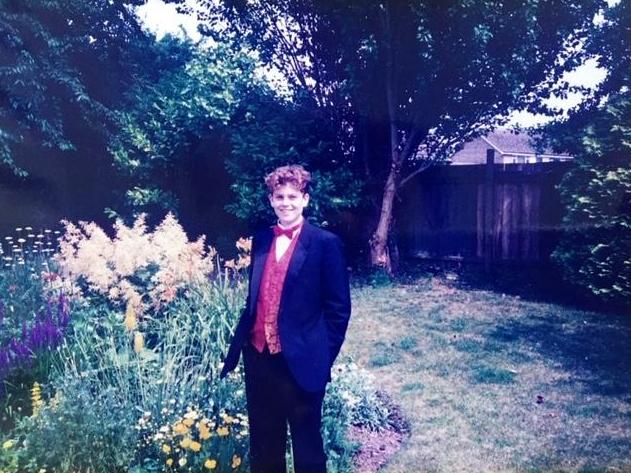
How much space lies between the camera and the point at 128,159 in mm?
10164

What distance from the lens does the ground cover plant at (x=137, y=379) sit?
10.4 ft

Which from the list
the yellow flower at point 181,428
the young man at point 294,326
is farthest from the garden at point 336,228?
the young man at point 294,326

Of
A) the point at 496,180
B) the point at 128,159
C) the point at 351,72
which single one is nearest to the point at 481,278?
the point at 496,180

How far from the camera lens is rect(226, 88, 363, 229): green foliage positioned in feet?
29.9

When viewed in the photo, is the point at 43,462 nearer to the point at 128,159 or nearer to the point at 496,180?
the point at 128,159

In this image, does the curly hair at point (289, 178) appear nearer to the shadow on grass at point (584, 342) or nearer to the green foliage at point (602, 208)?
the shadow on grass at point (584, 342)

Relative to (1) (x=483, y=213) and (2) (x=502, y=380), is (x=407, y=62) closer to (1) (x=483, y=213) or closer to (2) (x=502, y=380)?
(1) (x=483, y=213)

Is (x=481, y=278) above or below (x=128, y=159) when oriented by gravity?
below

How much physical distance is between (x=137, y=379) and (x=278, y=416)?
136 centimetres

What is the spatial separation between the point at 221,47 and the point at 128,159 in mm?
2774

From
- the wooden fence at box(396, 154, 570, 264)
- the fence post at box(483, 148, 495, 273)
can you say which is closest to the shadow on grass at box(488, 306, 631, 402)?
the wooden fence at box(396, 154, 570, 264)

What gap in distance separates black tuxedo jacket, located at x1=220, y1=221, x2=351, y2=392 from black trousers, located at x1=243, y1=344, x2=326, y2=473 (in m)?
0.10

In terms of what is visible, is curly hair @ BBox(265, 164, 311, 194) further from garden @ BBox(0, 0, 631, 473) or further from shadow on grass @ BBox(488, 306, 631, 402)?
shadow on grass @ BBox(488, 306, 631, 402)

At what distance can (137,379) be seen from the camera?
3.70 meters
